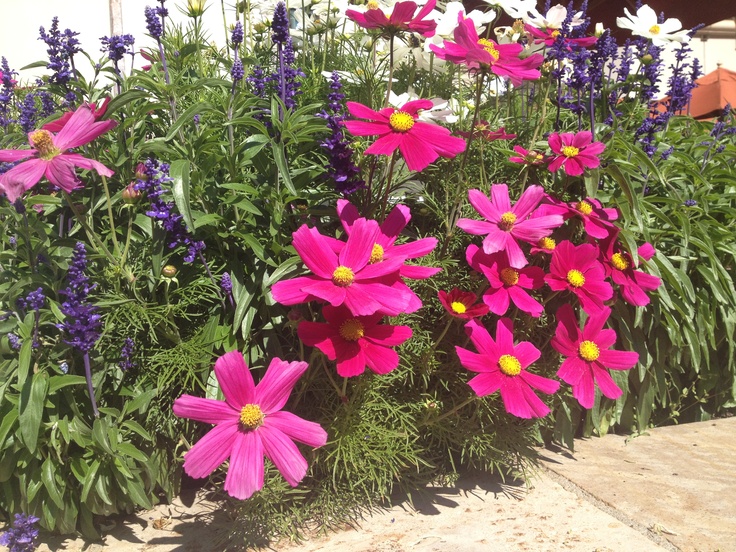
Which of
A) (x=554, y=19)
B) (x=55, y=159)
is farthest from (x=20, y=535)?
(x=554, y=19)

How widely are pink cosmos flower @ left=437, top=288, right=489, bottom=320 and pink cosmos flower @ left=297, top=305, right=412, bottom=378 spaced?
0.19 m

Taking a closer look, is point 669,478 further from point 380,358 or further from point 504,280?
point 380,358

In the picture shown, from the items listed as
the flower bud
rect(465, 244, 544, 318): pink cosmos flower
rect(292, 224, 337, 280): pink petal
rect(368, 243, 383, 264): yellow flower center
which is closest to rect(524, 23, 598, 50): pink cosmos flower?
rect(465, 244, 544, 318): pink cosmos flower

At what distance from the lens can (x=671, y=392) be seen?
2.30 m

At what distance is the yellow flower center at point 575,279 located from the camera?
1.53m

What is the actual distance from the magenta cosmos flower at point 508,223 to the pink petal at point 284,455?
59 cm

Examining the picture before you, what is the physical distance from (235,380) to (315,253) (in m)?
0.28

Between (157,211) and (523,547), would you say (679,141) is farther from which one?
(157,211)

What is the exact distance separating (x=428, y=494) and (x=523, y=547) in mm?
329

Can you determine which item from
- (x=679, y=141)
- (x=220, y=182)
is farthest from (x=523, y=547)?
(x=679, y=141)

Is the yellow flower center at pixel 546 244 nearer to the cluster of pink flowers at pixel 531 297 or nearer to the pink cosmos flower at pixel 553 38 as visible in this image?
the cluster of pink flowers at pixel 531 297

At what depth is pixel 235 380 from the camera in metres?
1.17

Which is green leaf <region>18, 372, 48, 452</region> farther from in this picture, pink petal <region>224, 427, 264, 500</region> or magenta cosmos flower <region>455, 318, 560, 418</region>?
magenta cosmos flower <region>455, 318, 560, 418</region>

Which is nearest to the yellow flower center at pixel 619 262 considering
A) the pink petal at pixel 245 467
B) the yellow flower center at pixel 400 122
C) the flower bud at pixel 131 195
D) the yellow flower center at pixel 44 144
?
the yellow flower center at pixel 400 122
